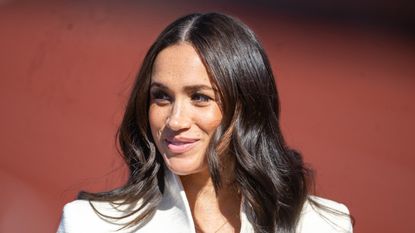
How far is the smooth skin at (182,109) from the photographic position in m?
1.35

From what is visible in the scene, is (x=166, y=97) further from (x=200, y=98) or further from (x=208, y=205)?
(x=208, y=205)

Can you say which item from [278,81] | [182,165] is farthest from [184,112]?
[278,81]

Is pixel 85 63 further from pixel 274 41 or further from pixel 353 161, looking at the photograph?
pixel 353 161

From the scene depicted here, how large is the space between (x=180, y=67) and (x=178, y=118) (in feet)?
0.39

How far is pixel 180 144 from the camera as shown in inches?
53.2

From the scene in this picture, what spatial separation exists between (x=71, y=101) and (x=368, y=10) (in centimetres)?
136

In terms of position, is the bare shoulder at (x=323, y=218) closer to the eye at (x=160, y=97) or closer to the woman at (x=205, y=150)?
the woman at (x=205, y=150)

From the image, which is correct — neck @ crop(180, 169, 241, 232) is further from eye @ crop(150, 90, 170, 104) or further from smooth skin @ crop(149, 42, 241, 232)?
eye @ crop(150, 90, 170, 104)

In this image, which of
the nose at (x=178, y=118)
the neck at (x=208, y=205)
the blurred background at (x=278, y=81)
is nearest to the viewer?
the nose at (x=178, y=118)

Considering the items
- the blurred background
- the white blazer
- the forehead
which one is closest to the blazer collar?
the white blazer

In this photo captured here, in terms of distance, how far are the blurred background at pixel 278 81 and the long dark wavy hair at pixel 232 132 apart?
967 mm

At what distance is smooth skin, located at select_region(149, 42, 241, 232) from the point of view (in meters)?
1.35

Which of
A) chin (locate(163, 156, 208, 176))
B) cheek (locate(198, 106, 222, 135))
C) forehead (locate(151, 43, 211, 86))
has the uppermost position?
forehead (locate(151, 43, 211, 86))

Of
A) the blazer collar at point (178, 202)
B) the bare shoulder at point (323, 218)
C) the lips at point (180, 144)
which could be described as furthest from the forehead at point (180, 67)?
the bare shoulder at point (323, 218)
